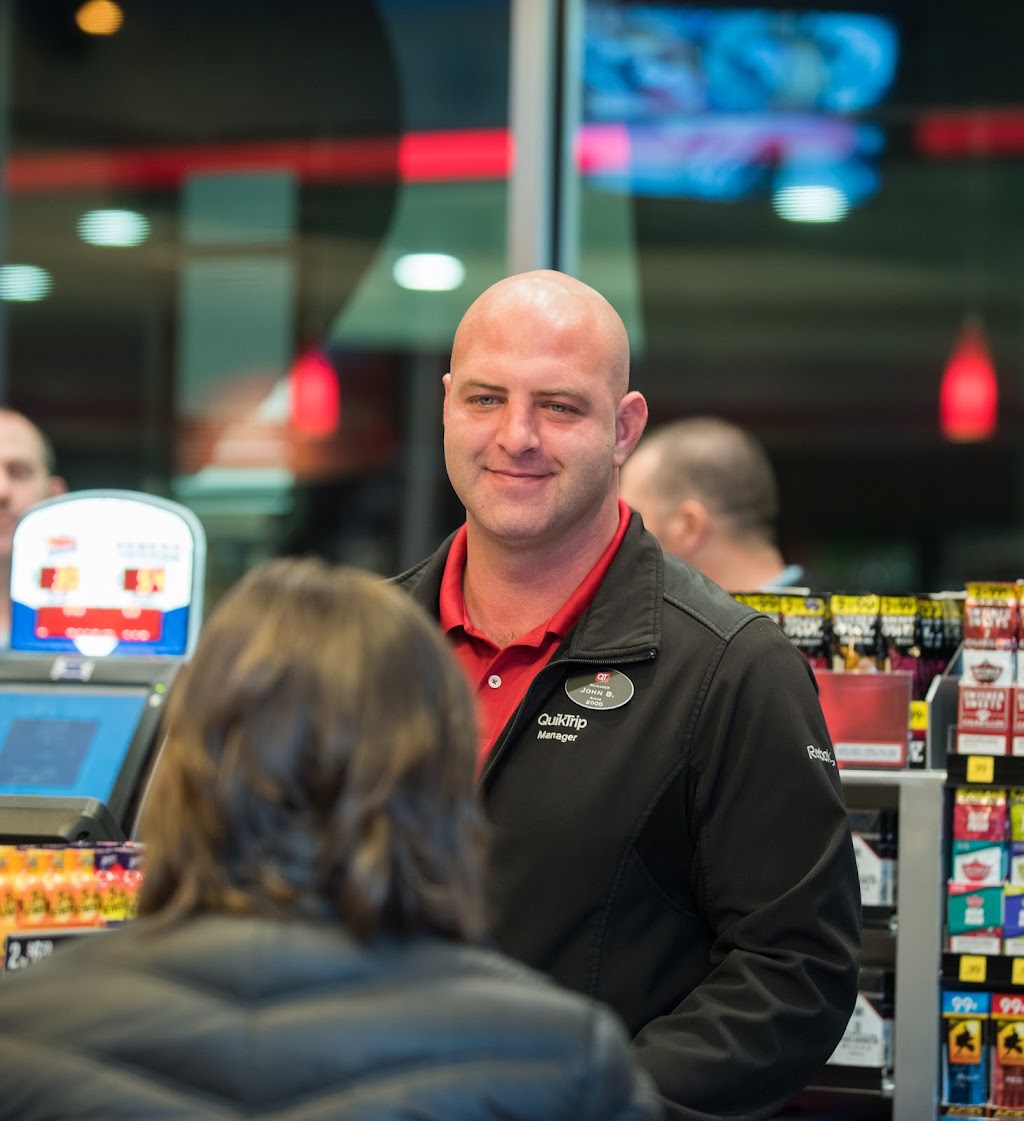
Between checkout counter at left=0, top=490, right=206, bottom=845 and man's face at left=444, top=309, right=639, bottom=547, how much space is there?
64 centimetres

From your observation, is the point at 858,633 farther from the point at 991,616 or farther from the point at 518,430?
the point at 518,430

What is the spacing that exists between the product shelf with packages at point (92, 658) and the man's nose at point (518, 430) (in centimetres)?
69

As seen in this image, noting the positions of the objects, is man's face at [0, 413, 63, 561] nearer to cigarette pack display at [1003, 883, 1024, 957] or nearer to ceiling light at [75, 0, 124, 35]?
cigarette pack display at [1003, 883, 1024, 957]

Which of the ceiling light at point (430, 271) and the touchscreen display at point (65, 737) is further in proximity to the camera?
the ceiling light at point (430, 271)

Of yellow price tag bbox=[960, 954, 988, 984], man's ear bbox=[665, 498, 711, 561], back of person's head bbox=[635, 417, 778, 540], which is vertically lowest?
yellow price tag bbox=[960, 954, 988, 984]

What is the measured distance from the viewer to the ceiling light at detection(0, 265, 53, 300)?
753cm

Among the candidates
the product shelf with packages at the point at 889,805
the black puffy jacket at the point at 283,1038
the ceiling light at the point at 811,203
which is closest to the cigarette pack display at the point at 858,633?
the product shelf with packages at the point at 889,805

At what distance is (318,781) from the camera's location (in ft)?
3.95

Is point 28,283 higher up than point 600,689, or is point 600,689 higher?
point 28,283

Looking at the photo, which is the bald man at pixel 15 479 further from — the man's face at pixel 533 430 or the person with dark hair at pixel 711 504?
the man's face at pixel 533 430

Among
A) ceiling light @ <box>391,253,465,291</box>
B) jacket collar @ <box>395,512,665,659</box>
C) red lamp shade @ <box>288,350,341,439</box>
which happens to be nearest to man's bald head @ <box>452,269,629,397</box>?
jacket collar @ <box>395,512,665,659</box>

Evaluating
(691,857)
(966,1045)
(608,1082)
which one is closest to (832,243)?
(966,1045)

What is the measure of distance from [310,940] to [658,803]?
908 millimetres

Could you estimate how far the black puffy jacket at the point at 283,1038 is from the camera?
1.15 metres
